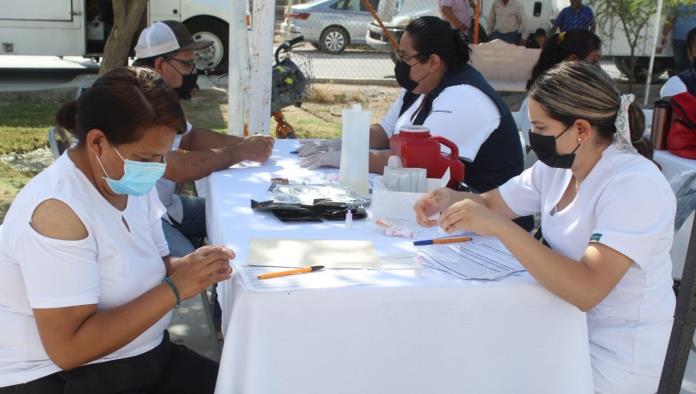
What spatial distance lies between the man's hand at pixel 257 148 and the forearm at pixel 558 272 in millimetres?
1445

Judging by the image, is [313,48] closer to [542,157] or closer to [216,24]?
[216,24]

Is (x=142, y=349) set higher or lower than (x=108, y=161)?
lower

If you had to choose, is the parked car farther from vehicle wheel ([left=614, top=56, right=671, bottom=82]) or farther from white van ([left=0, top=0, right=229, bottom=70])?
white van ([left=0, top=0, right=229, bottom=70])

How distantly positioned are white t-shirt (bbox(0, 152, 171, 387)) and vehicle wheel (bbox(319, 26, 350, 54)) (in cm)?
1266

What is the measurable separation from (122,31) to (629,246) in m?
5.17

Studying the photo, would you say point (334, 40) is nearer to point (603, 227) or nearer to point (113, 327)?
point (603, 227)

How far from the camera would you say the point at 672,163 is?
369 cm

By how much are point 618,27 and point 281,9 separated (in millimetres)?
9987

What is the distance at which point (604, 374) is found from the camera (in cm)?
187

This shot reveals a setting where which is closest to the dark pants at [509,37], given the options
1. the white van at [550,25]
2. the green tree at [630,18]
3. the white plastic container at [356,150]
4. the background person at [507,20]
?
the background person at [507,20]

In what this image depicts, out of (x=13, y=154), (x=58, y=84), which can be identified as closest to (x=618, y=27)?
(x=58, y=84)

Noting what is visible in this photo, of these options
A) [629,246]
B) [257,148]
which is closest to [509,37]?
[257,148]

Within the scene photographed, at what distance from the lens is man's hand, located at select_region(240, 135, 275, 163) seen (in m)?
2.95

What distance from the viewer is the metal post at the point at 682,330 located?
2131mm
